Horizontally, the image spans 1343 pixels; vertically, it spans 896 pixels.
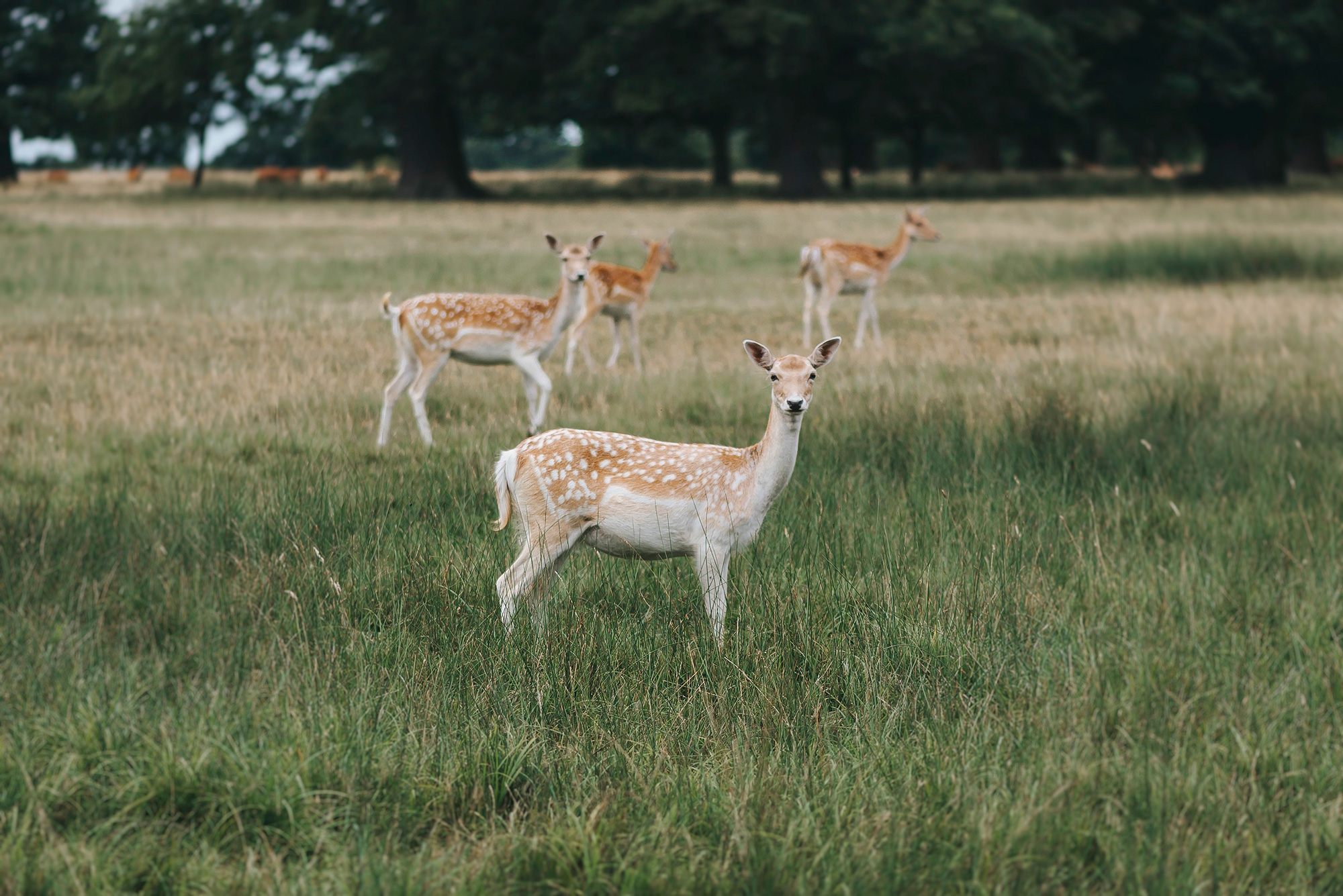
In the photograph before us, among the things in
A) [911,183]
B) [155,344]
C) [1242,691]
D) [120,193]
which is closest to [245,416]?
[155,344]

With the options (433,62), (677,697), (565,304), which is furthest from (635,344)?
(433,62)

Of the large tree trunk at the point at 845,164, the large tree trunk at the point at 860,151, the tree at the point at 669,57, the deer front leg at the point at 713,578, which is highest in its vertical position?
the tree at the point at 669,57

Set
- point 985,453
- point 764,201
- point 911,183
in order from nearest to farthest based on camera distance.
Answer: point 985,453
point 764,201
point 911,183

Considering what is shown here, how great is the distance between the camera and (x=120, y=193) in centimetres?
4038

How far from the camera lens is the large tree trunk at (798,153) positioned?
38.9 metres

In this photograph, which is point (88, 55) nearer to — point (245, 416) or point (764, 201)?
point (764, 201)

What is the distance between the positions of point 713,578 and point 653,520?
31 centimetres

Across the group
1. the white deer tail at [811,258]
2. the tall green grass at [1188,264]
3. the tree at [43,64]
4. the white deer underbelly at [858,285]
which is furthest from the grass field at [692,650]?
the tree at [43,64]

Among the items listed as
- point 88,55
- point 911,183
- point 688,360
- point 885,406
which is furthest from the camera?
point 88,55

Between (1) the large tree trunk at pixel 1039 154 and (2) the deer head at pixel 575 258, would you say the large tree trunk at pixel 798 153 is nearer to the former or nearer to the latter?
(1) the large tree trunk at pixel 1039 154

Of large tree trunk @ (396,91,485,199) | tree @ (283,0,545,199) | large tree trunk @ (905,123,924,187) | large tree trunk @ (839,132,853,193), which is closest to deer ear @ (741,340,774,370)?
tree @ (283,0,545,199)

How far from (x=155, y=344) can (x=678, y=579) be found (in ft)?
27.2

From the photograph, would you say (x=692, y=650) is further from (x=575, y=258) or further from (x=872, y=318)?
(x=872, y=318)

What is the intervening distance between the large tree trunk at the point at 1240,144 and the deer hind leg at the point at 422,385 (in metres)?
40.1
